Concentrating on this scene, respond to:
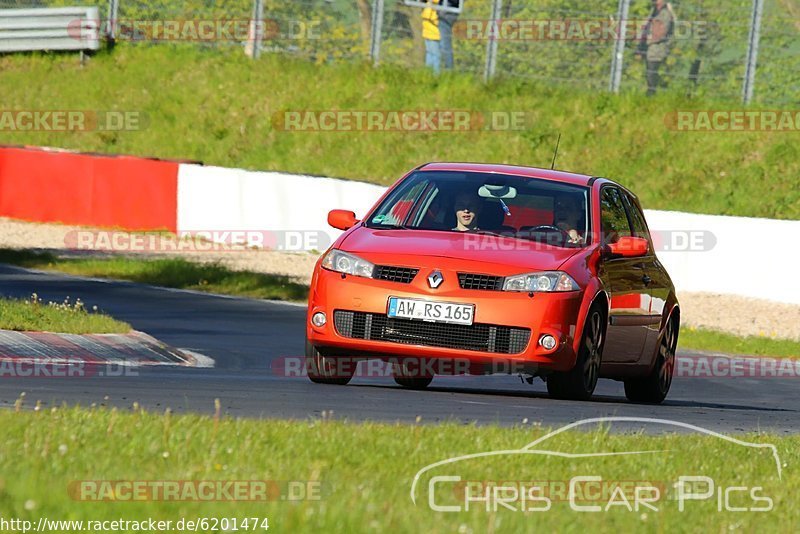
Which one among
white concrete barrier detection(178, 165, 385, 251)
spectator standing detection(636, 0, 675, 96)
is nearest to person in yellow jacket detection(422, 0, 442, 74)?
spectator standing detection(636, 0, 675, 96)

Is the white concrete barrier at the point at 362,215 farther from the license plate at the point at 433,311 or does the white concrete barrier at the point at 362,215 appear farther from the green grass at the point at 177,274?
the license plate at the point at 433,311

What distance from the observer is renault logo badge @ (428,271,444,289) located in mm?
9727

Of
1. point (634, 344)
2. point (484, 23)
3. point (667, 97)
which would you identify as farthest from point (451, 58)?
point (634, 344)

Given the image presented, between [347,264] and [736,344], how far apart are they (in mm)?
9872

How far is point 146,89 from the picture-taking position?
124ft

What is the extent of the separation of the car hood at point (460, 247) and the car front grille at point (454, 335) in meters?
0.42

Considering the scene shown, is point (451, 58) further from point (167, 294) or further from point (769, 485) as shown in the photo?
point (769, 485)

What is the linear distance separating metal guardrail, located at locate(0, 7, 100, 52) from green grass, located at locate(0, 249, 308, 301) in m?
16.6

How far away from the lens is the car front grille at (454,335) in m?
9.73

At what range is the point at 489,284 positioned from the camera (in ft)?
32.0

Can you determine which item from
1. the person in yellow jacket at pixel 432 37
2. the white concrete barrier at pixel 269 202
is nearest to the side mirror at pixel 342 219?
the white concrete barrier at pixel 269 202

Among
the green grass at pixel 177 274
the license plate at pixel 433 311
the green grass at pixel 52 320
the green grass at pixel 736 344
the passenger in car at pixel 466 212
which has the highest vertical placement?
the passenger in car at pixel 466 212

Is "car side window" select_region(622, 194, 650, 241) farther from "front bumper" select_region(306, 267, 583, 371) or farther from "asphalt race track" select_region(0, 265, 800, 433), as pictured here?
"front bumper" select_region(306, 267, 583, 371)

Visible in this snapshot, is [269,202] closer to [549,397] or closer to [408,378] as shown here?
[408,378]
